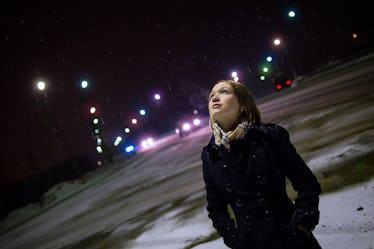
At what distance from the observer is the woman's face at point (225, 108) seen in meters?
2.48

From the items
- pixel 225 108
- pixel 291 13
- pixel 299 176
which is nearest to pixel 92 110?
pixel 291 13

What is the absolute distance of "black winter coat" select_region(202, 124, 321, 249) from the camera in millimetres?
2205

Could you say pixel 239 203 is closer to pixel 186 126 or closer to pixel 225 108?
pixel 225 108

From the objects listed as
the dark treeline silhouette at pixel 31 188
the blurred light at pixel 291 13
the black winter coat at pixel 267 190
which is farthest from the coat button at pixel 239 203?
the blurred light at pixel 291 13

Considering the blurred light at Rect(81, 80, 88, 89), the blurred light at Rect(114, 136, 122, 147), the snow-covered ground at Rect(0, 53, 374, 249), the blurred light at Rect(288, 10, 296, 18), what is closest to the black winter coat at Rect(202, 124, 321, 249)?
the snow-covered ground at Rect(0, 53, 374, 249)

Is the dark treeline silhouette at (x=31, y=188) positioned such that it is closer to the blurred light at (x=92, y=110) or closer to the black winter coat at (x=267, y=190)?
the blurred light at (x=92, y=110)

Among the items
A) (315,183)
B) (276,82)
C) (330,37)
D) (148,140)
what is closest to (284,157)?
(315,183)

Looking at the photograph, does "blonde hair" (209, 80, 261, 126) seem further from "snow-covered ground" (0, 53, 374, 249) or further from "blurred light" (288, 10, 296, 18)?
"blurred light" (288, 10, 296, 18)

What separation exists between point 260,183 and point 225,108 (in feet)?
1.89

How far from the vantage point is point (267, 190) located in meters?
2.25

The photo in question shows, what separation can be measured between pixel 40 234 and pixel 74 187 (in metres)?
12.5

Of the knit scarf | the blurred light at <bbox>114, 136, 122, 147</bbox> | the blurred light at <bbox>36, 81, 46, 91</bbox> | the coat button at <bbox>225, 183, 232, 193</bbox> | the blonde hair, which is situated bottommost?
the coat button at <bbox>225, 183, 232, 193</bbox>

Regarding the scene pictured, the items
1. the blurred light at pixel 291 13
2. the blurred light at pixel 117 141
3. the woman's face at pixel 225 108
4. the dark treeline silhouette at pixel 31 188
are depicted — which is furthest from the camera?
the blurred light at pixel 117 141

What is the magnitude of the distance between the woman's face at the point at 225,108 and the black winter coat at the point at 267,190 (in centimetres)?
20
